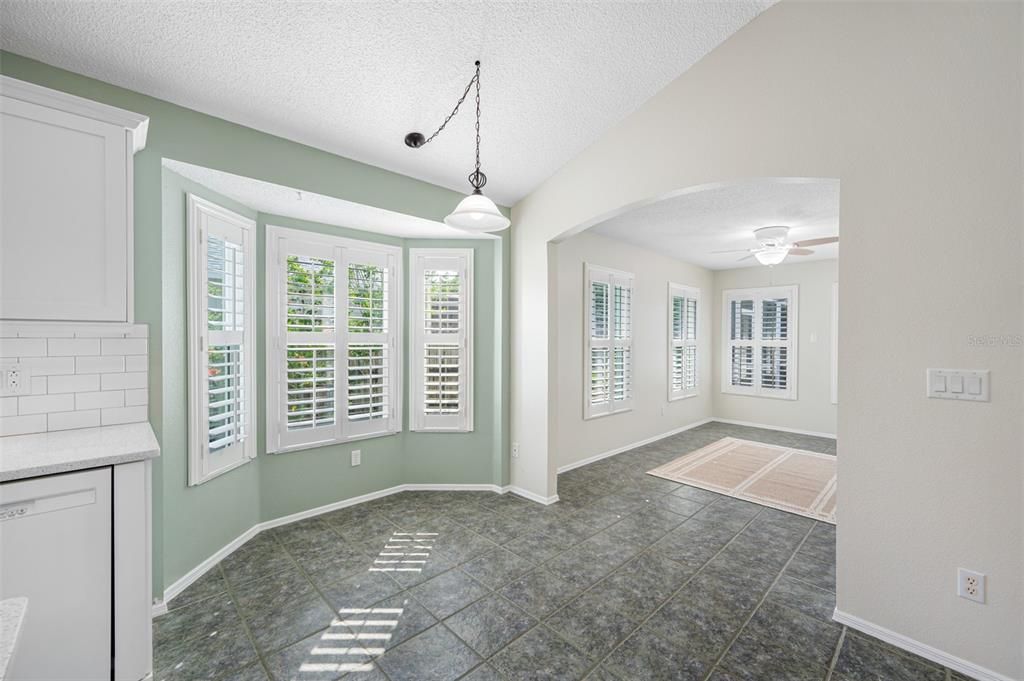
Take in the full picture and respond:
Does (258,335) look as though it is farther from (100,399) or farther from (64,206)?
(64,206)

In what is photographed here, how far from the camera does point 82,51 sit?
1.79m

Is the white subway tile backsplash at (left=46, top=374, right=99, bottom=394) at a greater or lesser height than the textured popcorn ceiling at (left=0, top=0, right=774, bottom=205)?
lesser

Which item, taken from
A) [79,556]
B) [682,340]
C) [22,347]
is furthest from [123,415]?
[682,340]

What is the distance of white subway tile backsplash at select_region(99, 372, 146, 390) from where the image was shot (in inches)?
76.5

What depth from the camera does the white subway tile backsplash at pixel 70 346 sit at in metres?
1.84

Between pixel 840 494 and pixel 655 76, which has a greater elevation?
pixel 655 76

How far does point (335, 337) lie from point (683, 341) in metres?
5.03

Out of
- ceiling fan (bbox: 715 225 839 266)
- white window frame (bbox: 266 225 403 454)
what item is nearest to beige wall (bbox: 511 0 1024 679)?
ceiling fan (bbox: 715 225 839 266)

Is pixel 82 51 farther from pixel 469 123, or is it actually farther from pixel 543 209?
pixel 543 209

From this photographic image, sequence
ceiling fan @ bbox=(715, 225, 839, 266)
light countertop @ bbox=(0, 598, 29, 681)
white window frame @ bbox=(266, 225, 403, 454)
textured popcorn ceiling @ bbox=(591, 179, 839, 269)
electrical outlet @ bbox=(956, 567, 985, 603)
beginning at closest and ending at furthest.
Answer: light countertop @ bbox=(0, 598, 29, 681) → electrical outlet @ bbox=(956, 567, 985, 603) → white window frame @ bbox=(266, 225, 403, 454) → textured popcorn ceiling @ bbox=(591, 179, 839, 269) → ceiling fan @ bbox=(715, 225, 839, 266)

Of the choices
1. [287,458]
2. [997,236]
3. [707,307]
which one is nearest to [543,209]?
[997,236]

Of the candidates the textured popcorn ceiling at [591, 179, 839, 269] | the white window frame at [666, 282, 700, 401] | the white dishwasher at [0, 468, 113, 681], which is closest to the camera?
the white dishwasher at [0, 468, 113, 681]

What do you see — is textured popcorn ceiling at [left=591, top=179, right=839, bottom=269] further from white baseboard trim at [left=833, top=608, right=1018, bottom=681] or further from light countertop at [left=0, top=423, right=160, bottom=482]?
light countertop at [left=0, top=423, right=160, bottom=482]

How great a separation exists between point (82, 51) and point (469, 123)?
1795 millimetres
